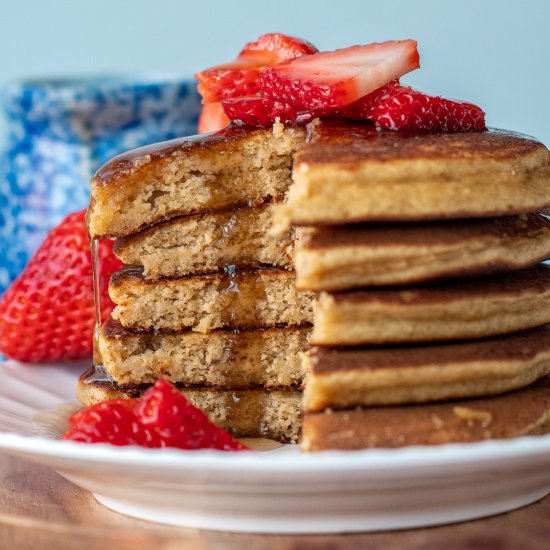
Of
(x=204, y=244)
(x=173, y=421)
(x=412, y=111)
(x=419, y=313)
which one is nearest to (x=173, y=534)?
(x=173, y=421)

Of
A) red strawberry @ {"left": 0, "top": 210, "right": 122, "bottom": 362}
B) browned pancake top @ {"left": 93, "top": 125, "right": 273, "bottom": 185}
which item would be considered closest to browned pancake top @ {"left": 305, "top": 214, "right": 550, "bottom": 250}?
browned pancake top @ {"left": 93, "top": 125, "right": 273, "bottom": 185}

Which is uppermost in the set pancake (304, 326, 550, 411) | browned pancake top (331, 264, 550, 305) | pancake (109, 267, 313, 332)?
browned pancake top (331, 264, 550, 305)

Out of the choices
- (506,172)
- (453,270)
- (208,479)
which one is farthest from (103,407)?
(506,172)

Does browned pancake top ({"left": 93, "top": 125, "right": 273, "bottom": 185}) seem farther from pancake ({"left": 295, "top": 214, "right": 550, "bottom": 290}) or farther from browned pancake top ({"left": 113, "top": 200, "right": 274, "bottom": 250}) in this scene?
pancake ({"left": 295, "top": 214, "right": 550, "bottom": 290})

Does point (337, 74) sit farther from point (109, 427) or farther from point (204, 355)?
point (109, 427)

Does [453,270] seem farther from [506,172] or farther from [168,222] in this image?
[168,222]

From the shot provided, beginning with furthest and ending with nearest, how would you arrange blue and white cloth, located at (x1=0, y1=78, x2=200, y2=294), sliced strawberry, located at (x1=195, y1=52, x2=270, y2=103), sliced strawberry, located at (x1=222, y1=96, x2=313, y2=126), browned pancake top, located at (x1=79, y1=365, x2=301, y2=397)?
1. blue and white cloth, located at (x1=0, y1=78, x2=200, y2=294)
2. sliced strawberry, located at (x1=195, y1=52, x2=270, y2=103)
3. browned pancake top, located at (x1=79, y1=365, x2=301, y2=397)
4. sliced strawberry, located at (x1=222, y1=96, x2=313, y2=126)

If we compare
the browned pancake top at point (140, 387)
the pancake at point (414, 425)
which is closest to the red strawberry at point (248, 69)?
the browned pancake top at point (140, 387)
